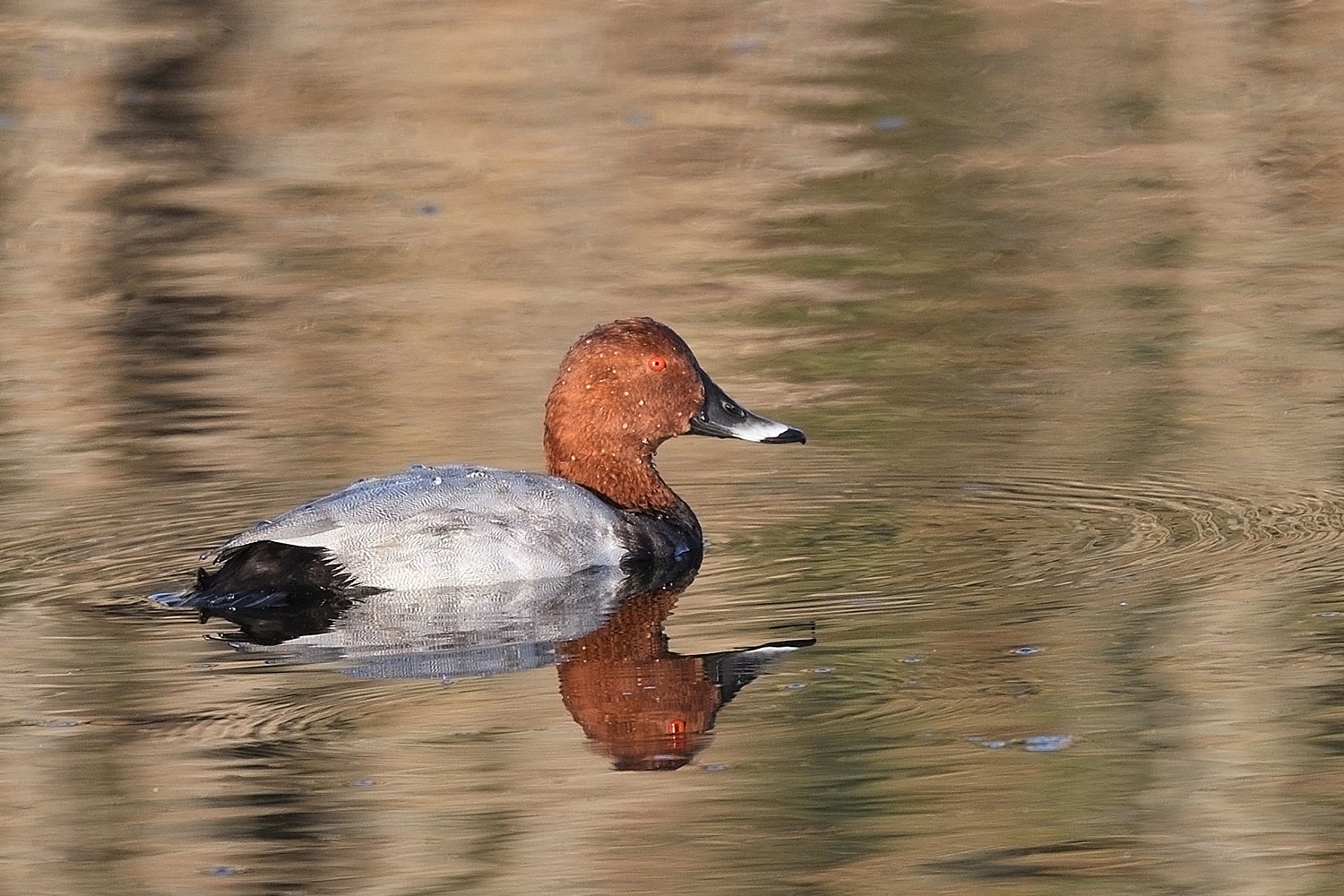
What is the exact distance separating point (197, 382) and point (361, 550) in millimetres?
3292

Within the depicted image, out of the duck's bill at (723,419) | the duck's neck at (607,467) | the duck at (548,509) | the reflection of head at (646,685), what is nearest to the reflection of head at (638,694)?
the reflection of head at (646,685)

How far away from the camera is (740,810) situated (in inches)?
226

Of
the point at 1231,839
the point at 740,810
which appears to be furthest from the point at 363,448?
the point at 1231,839

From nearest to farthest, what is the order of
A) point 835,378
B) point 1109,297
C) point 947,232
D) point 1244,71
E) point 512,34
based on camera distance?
point 835,378 < point 1109,297 < point 947,232 < point 1244,71 < point 512,34

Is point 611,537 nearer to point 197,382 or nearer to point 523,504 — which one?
point 523,504

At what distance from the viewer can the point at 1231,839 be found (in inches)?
216

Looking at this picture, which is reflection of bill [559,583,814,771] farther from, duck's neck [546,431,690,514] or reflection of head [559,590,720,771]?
duck's neck [546,431,690,514]

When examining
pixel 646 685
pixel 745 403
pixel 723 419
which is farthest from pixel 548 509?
pixel 745 403

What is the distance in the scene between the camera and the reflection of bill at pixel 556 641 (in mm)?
6582

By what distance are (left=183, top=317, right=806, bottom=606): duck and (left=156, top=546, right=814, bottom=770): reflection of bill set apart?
42 millimetres

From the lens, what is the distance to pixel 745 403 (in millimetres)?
10250

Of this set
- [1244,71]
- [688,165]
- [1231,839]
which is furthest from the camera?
[1244,71]

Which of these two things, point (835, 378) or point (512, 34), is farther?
point (512, 34)

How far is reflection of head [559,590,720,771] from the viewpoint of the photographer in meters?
6.31
